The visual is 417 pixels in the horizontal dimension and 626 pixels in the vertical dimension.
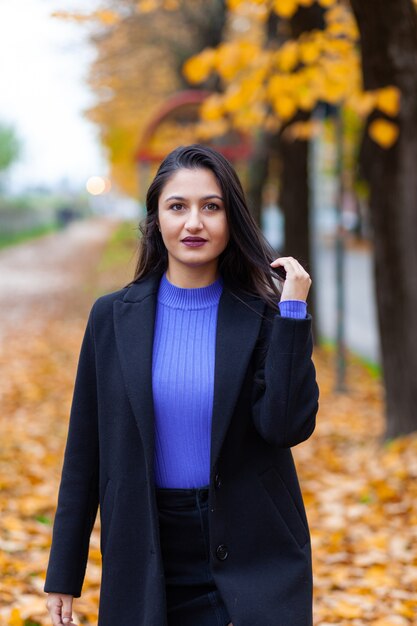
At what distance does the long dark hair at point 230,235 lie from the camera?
7.82 ft

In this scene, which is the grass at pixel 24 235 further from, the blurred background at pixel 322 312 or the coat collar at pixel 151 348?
the coat collar at pixel 151 348

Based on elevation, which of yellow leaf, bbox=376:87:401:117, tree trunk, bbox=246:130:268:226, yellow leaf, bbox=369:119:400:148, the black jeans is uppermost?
tree trunk, bbox=246:130:268:226

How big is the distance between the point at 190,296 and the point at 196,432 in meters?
0.36

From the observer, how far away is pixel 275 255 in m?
2.55

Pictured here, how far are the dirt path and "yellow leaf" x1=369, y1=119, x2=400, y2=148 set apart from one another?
360 inches

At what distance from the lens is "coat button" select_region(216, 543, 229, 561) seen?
2291mm

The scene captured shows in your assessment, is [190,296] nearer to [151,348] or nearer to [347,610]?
[151,348]

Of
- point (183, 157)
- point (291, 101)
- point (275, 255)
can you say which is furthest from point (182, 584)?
point (291, 101)

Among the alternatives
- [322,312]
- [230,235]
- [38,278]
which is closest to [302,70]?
[230,235]

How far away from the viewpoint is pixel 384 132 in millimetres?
6488

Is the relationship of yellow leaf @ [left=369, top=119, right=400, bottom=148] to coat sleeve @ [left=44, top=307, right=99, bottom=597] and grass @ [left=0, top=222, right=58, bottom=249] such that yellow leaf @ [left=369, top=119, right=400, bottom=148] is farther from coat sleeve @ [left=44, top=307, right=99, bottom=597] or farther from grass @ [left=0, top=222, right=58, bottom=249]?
grass @ [left=0, top=222, right=58, bottom=249]

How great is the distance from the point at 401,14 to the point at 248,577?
4646 mm

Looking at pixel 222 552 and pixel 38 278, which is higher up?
pixel 38 278

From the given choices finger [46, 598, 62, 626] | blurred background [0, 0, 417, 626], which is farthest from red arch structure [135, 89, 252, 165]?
finger [46, 598, 62, 626]
